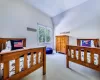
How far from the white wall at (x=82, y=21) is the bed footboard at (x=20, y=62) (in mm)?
2968

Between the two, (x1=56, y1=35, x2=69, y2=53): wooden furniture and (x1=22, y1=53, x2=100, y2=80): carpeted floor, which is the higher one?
(x1=56, y1=35, x2=69, y2=53): wooden furniture

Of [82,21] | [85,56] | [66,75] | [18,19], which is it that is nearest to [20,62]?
[66,75]

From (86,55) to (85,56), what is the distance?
0.13ft

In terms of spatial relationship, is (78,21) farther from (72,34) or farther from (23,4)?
(23,4)

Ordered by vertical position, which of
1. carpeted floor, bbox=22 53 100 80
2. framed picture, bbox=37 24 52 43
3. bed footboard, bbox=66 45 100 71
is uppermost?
framed picture, bbox=37 24 52 43

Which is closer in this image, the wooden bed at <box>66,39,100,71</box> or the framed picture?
the wooden bed at <box>66,39,100,71</box>

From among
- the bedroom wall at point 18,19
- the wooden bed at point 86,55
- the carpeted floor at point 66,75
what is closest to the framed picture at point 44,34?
the bedroom wall at point 18,19

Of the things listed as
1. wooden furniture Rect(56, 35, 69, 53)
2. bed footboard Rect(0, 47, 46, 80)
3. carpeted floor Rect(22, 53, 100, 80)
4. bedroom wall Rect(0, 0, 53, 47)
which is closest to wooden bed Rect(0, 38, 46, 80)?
bed footboard Rect(0, 47, 46, 80)

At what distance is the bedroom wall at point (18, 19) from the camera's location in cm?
302

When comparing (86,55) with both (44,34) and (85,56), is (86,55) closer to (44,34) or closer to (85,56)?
(85,56)

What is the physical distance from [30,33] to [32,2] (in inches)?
59.1

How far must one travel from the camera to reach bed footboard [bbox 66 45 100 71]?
1.99 m

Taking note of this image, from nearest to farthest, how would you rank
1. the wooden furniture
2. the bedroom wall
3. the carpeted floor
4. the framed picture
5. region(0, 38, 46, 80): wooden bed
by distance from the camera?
region(0, 38, 46, 80): wooden bed < the carpeted floor < the bedroom wall < the wooden furniture < the framed picture

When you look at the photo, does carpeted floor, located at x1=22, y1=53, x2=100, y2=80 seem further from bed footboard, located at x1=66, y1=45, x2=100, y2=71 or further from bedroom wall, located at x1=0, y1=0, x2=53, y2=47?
bedroom wall, located at x1=0, y1=0, x2=53, y2=47
